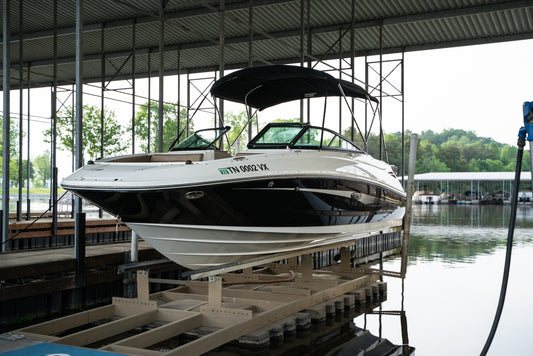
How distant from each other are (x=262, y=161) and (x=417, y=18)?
1107 centimetres

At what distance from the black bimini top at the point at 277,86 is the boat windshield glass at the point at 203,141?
736mm

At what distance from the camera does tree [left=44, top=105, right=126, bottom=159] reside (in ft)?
115

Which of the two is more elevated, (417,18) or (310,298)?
(417,18)

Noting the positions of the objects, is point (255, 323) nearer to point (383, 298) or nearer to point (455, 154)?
point (383, 298)

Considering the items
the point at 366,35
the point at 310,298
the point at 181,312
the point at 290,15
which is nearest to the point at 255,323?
the point at 181,312

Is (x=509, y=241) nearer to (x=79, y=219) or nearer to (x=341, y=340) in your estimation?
(x=341, y=340)

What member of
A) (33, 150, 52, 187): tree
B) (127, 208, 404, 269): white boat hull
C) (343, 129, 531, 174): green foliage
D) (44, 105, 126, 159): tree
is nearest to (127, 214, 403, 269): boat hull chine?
(127, 208, 404, 269): white boat hull

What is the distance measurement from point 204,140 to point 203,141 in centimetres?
2

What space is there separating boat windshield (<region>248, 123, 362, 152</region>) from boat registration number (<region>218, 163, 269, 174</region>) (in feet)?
2.70

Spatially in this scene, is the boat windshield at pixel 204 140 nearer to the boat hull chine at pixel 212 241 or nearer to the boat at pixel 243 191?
the boat at pixel 243 191

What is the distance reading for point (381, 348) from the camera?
546 centimetres

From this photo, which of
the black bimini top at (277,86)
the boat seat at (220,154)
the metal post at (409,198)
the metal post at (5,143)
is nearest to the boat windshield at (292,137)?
the boat seat at (220,154)

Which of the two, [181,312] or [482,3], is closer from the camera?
[181,312]

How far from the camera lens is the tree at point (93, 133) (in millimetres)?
35156
